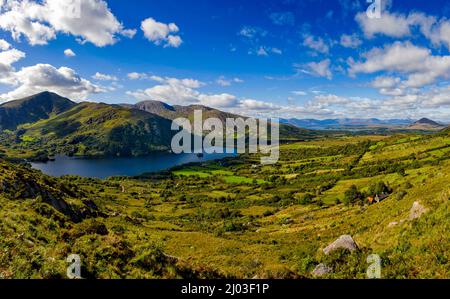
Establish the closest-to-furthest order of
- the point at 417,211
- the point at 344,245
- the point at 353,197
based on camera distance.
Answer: the point at 344,245 → the point at 417,211 → the point at 353,197

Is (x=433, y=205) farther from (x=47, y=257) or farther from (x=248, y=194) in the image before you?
(x=248, y=194)

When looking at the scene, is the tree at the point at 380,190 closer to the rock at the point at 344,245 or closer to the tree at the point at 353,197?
the tree at the point at 353,197

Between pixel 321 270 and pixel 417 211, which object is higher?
pixel 417 211

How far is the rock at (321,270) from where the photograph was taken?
23131 millimetres

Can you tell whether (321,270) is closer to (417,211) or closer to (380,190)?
(417,211)

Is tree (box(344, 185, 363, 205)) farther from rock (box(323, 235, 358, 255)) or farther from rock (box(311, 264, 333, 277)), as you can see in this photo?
rock (box(311, 264, 333, 277))

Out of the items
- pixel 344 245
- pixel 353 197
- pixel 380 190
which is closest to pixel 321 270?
pixel 344 245

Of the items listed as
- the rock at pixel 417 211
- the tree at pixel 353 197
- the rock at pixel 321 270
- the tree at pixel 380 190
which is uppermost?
the rock at pixel 417 211

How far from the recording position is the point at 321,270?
77.1ft

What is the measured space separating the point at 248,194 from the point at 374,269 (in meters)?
156

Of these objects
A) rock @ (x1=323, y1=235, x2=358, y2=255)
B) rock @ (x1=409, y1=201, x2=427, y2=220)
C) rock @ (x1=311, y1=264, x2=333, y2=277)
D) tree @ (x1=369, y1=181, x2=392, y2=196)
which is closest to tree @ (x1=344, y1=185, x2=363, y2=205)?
tree @ (x1=369, y1=181, x2=392, y2=196)

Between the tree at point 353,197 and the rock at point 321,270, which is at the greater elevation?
the rock at point 321,270

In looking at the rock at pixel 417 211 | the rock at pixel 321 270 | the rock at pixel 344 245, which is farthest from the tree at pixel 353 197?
the rock at pixel 321 270
